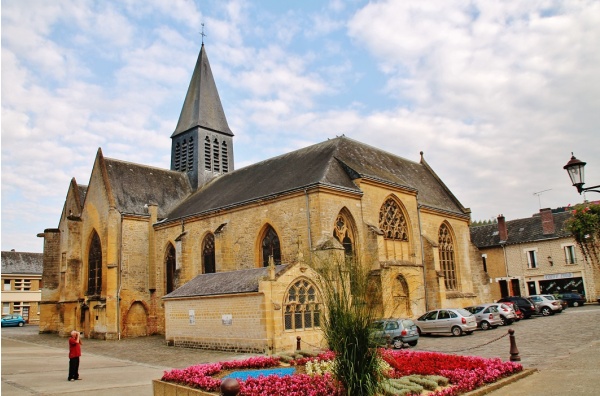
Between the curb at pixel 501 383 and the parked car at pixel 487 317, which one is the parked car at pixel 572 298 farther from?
the curb at pixel 501 383

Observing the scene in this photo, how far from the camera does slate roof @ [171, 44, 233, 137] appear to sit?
1384 inches

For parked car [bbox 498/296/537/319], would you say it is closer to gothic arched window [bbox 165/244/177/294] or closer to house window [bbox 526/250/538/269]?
house window [bbox 526/250/538/269]

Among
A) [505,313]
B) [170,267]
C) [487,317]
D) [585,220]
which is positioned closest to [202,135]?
[170,267]

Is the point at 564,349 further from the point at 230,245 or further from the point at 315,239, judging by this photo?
the point at 230,245

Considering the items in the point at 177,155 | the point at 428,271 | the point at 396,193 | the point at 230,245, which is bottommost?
the point at 428,271

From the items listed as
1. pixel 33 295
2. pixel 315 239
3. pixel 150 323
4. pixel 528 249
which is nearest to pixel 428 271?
pixel 315 239

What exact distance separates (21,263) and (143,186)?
2880 centimetres

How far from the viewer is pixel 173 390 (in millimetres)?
9258

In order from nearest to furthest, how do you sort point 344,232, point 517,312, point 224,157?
point 344,232
point 517,312
point 224,157

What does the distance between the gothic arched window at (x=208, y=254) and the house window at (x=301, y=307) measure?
9187mm

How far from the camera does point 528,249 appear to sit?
132 feet

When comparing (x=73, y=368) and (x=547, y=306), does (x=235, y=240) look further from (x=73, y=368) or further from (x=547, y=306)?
(x=547, y=306)

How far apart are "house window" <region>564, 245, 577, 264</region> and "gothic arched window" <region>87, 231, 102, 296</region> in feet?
114

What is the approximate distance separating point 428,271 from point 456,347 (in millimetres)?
9453
